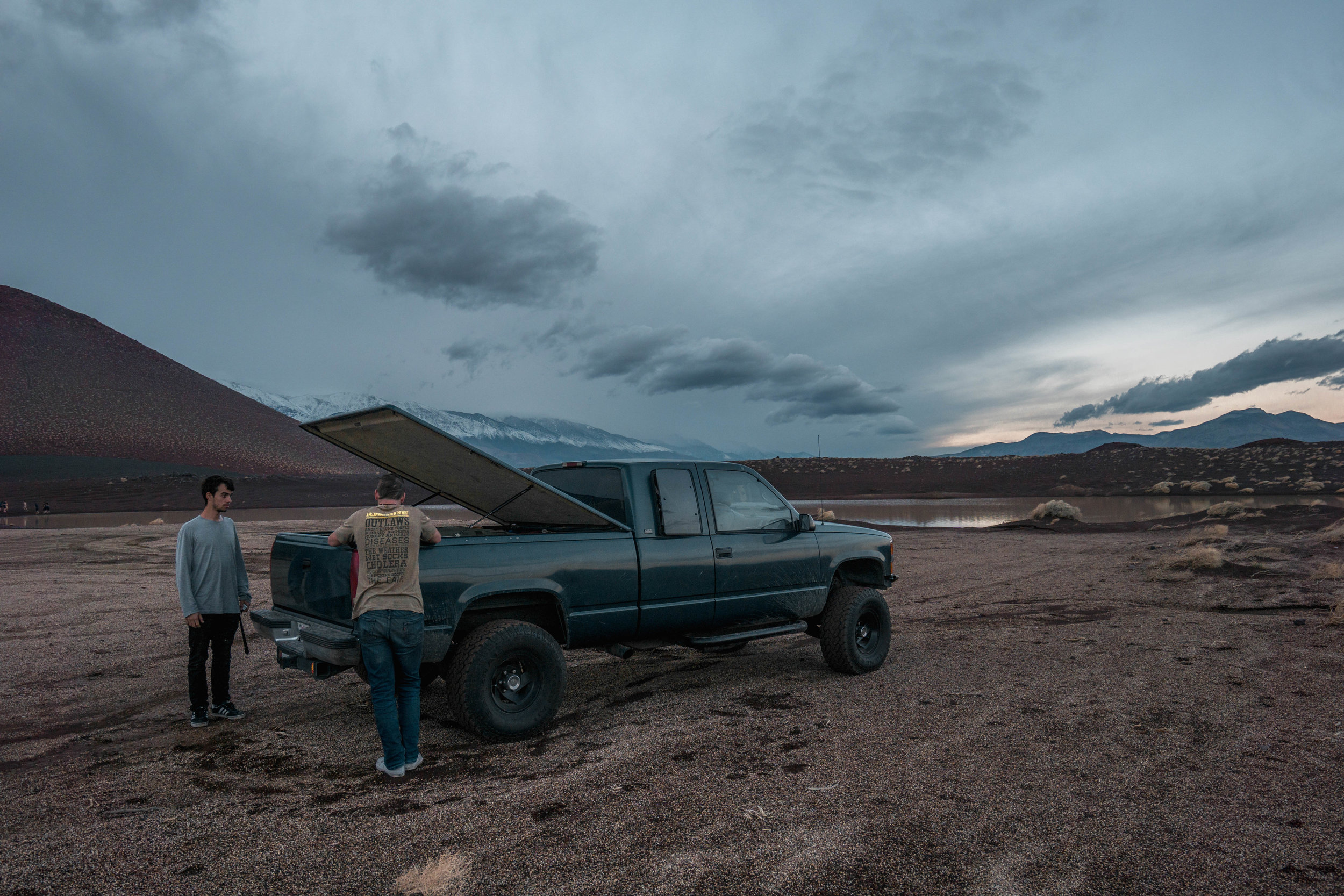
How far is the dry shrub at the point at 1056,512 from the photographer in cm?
2650

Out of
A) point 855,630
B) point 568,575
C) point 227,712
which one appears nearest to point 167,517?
point 227,712

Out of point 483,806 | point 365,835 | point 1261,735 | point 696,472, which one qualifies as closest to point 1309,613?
point 1261,735

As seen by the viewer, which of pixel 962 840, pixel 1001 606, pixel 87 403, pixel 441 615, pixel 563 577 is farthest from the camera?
pixel 87 403

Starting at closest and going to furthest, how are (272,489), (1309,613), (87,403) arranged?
(1309,613), (272,489), (87,403)

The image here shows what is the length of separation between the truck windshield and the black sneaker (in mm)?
2945

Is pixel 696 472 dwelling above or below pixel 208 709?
above

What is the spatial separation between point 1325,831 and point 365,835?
4757 mm

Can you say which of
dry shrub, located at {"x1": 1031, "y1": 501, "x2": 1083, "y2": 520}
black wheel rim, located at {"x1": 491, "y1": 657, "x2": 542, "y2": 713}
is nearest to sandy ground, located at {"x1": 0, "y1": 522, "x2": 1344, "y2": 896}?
black wheel rim, located at {"x1": 491, "y1": 657, "x2": 542, "y2": 713}

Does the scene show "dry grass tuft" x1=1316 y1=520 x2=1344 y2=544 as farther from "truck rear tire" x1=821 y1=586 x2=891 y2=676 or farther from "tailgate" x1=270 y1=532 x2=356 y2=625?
"tailgate" x1=270 y1=532 x2=356 y2=625

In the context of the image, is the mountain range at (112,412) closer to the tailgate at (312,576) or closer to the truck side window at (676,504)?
the tailgate at (312,576)

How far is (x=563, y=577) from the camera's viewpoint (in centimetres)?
530

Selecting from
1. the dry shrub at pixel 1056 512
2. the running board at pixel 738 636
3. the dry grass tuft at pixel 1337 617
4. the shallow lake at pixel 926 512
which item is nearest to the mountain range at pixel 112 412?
the shallow lake at pixel 926 512

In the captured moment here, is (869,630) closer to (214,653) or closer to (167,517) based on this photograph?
(214,653)

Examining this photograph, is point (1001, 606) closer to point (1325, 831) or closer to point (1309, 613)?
point (1309, 613)
